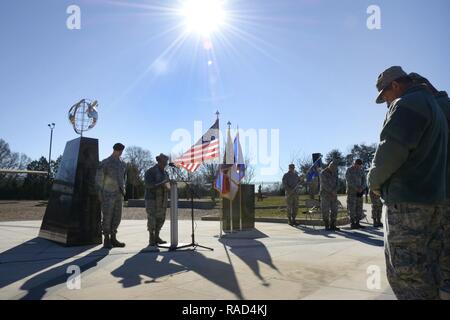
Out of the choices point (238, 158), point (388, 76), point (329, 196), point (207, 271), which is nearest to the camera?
point (388, 76)

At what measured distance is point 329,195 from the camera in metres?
11.7

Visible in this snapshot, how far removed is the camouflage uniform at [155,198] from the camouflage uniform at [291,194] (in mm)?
5948

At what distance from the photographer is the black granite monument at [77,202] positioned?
827 cm

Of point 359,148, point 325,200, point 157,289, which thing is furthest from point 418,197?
point 359,148

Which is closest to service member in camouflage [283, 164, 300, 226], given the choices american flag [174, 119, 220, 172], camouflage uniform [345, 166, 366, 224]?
camouflage uniform [345, 166, 366, 224]

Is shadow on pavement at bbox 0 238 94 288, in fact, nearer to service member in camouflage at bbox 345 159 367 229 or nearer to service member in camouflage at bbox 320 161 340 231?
service member in camouflage at bbox 320 161 340 231

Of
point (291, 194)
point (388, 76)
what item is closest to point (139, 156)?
point (291, 194)

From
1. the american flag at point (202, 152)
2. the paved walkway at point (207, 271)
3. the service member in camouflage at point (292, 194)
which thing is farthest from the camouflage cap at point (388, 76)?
the service member in camouflage at point (292, 194)

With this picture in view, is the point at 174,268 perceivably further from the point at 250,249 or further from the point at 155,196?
the point at 155,196

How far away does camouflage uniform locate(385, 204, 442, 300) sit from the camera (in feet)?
8.54

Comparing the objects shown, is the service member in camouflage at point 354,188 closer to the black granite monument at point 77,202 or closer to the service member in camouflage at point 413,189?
the black granite monument at point 77,202

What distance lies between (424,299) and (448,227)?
0.76 metres

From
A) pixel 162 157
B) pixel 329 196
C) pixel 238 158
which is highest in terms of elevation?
pixel 238 158

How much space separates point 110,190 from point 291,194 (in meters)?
6.97
